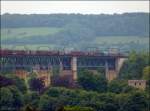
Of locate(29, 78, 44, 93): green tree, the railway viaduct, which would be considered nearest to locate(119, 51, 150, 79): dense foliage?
the railway viaduct

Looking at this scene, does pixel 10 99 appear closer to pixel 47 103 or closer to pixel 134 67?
pixel 47 103

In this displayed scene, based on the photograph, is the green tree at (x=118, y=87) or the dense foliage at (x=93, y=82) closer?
the green tree at (x=118, y=87)

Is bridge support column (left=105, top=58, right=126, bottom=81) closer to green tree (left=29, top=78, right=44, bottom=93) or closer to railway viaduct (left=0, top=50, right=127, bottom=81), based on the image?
railway viaduct (left=0, top=50, right=127, bottom=81)

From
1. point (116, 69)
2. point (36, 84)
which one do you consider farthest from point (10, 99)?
point (116, 69)

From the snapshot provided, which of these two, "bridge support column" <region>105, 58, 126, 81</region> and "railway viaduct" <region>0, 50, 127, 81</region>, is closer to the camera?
"railway viaduct" <region>0, 50, 127, 81</region>

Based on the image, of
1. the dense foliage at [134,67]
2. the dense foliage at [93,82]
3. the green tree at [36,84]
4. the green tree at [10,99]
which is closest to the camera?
the green tree at [10,99]

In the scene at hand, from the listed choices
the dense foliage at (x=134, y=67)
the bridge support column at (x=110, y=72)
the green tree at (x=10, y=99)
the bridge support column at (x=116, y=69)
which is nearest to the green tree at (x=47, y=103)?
the green tree at (x=10, y=99)

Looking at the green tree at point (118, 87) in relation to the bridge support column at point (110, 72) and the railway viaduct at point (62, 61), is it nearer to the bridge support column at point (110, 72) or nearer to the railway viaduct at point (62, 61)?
the railway viaduct at point (62, 61)

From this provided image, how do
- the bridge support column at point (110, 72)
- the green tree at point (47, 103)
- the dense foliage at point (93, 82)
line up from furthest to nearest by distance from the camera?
the bridge support column at point (110, 72) < the dense foliage at point (93, 82) < the green tree at point (47, 103)

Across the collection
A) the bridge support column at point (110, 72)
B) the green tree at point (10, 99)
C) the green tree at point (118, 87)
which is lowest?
the bridge support column at point (110, 72)
